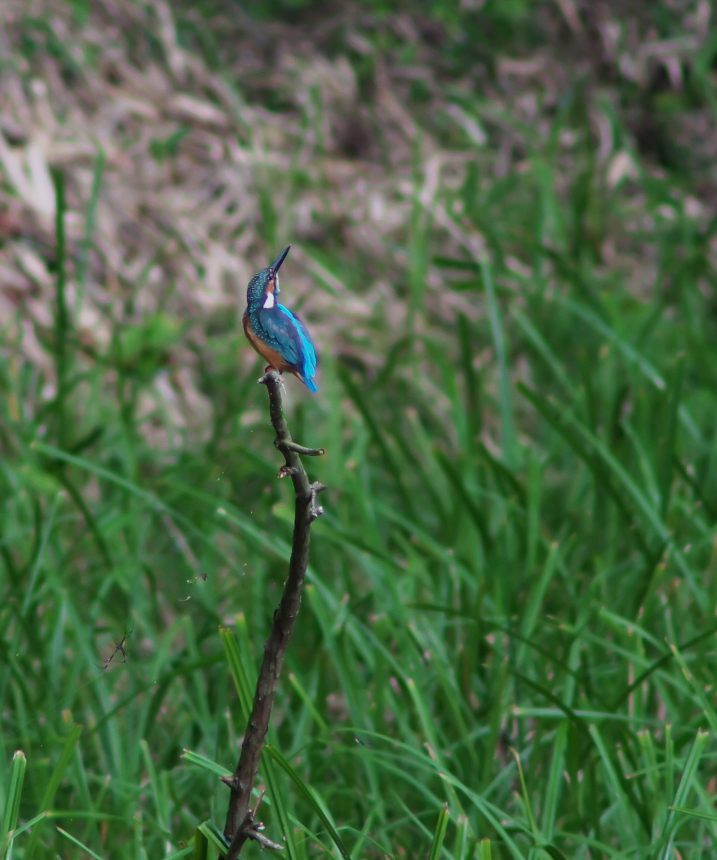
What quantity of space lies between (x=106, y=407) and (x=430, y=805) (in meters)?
1.89

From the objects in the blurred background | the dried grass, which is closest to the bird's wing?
the blurred background

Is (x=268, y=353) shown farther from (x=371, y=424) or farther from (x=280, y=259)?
(x=371, y=424)

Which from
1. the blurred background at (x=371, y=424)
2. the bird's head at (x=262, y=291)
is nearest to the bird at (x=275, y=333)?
the bird's head at (x=262, y=291)

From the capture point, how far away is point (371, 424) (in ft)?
9.24

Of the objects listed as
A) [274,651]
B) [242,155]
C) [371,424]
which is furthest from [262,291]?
[242,155]

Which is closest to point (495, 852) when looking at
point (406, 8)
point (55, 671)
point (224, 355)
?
point (55, 671)

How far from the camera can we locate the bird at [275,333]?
111 cm

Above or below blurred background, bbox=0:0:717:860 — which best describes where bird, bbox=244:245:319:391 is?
above

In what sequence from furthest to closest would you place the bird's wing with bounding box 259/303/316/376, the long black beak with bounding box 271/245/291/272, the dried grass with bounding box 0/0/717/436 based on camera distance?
the dried grass with bounding box 0/0/717/436 → the bird's wing with bounding box 259/303/316/376 → the long black beak with bounding box 271/245/291/272

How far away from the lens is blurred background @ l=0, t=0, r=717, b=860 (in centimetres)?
196

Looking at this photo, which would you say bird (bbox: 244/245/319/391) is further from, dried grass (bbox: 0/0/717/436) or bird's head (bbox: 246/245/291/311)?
dried grass (bbox: 0/0/717/436)

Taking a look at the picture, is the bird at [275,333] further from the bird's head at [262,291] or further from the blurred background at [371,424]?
the blurred background at [371,424]

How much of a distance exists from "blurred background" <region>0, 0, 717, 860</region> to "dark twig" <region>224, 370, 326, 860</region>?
119 millimetres

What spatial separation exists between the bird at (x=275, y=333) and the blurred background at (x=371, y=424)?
0.44 feet
